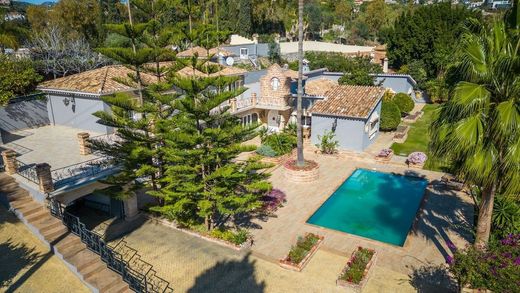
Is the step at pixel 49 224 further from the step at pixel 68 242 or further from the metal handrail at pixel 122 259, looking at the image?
the step at pixel 68 242

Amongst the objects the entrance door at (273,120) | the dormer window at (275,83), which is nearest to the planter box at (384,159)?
the entrance door at (273,120)

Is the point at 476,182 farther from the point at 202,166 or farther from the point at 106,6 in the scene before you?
the point at 106,6

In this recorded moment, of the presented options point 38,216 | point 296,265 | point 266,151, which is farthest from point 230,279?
point 266,151

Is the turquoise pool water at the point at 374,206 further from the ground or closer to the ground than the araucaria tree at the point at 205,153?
closer to the ground

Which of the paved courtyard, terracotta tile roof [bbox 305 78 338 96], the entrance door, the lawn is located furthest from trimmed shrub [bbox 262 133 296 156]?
the paved courtyard

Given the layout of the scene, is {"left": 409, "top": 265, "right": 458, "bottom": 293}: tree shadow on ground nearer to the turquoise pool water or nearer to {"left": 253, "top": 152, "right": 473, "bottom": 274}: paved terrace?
{"left": 253, "top": 152, "right": 473, "bottom": 274}: paved terrace

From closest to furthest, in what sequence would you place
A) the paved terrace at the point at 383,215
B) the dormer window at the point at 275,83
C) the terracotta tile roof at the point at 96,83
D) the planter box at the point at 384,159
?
the paved terrace at the point at 383,215 < the terracotta tile roof at the point at 96,83 < the planter box at the point at 384,159 < the dormer window at the point at 275,83

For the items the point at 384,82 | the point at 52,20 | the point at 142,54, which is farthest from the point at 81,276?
the point at 52,20
